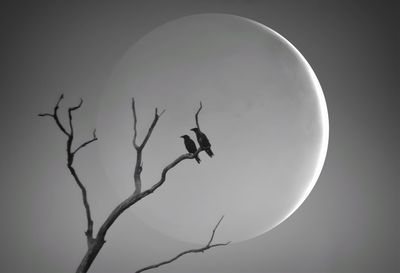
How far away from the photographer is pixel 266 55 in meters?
5.46

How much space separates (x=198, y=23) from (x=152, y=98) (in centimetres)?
94

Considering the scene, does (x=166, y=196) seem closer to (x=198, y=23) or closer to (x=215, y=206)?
(x=215, y=206)

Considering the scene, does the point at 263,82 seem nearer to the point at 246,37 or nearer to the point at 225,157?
the point at 246,37

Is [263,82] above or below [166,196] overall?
above

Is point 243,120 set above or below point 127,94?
below

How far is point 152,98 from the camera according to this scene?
205 inches

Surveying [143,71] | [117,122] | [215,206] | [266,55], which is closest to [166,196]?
[215,206]

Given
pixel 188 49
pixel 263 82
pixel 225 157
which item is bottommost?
pixel 225 157

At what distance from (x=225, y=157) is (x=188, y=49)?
118cm

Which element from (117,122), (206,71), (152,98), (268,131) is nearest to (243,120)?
(268,131)

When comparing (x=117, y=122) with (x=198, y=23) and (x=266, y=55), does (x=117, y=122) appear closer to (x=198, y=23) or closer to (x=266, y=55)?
(x=198, y=23)

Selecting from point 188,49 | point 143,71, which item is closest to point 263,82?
point 188,49

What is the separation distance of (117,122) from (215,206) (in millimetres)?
1358

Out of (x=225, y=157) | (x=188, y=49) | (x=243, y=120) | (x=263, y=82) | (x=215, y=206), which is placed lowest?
(x=215, y=206)
